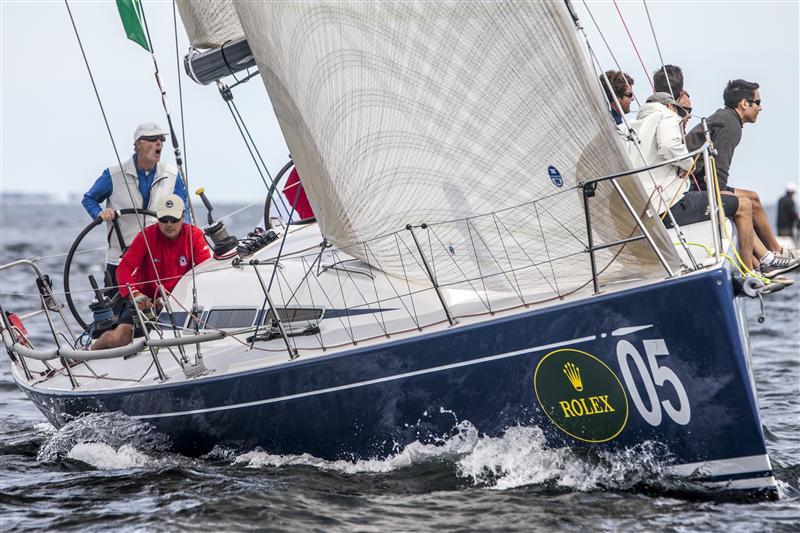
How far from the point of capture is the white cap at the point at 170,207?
24.3ft

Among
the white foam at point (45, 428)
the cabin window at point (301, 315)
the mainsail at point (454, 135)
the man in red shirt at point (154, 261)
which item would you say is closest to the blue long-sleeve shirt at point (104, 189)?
the man in red shirt at point (154, 261)

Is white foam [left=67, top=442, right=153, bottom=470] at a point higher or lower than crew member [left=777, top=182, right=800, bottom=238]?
higher

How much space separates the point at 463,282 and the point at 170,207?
2.28 m

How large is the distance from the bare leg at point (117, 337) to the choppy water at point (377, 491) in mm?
567

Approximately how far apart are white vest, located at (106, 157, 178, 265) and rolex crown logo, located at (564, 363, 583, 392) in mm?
3792

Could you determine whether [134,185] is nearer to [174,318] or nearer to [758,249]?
[174,318]

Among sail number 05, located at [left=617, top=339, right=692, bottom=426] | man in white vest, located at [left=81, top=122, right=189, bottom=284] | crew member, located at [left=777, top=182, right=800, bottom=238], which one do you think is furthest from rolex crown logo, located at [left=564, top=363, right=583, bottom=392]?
crew member, located at [left=777, top=182, right=800, bottom=238]

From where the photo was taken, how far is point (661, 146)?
22.2ft

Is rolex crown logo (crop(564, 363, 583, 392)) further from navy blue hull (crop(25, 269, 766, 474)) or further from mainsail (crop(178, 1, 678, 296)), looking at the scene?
mainsail (crop(178, 1, 678, 296))

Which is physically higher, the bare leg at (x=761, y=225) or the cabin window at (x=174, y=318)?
the cabin window at (x=174, y=318)

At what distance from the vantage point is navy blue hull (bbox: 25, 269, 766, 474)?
5492mm

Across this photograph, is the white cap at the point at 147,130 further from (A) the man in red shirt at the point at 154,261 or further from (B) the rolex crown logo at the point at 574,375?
(B) the rolex crown logo at the point at 574,375

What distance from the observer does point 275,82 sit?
659 cm

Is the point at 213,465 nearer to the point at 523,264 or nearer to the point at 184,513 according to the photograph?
the point at 184,513
